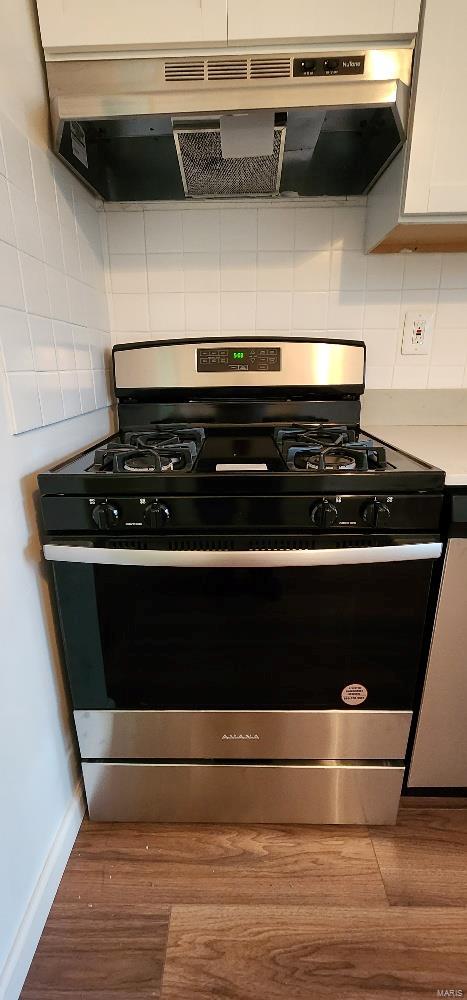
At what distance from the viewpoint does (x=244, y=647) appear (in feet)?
3.10

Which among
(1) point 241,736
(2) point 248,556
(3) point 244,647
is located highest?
(2) point 248,556

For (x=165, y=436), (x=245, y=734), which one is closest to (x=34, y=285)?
(x=165, y=436)

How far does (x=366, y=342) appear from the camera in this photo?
1367mm

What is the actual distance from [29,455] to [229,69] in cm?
85

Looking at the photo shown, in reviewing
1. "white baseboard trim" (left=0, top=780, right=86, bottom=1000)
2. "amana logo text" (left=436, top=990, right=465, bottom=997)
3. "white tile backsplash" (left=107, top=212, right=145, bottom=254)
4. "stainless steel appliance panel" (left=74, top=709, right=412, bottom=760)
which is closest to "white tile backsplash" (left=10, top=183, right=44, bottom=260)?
"white tile backsplash" (left=107, top=212, right=145, bottom=254)

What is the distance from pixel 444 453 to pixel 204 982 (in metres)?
1.15

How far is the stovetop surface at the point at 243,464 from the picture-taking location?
82 cm

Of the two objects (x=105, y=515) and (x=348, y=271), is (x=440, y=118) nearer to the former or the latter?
(x=348, y=271)

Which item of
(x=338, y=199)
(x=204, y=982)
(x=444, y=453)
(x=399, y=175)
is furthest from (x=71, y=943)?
(x=338, y=199)

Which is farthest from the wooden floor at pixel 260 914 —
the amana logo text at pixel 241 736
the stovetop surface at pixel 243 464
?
the stovetop surface at pixel 243 464

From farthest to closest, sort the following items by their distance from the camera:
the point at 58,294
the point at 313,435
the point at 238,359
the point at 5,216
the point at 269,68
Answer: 1. the point at 238,359
2. the point at 313,435
3. the point at 58,294
4. the point at 269,68
5. the point at 5,216

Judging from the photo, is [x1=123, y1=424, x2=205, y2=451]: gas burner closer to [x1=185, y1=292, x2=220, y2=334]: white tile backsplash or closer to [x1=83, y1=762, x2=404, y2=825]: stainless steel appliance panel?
[x1=185, y1=292, x2=220, y2=334]: white tile backsplash

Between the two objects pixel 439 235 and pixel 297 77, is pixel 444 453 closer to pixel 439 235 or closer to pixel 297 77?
pixel 439 235

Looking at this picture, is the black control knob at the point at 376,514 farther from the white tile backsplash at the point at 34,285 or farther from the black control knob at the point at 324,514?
the white tile backsplash at the point at 34,285
